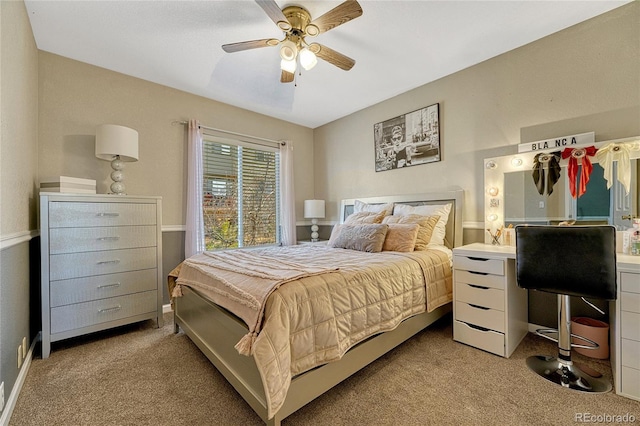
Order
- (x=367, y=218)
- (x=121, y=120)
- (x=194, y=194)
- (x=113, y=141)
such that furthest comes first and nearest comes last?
(x=194, y=194)
(x=367, y=218)
(x=121, y=120)
(x=113, y=141)

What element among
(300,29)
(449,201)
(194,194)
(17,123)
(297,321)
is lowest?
(297,321)

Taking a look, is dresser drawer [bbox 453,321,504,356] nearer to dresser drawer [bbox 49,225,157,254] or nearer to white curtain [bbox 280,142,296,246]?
white curtain [bbox 280,142,296,246]

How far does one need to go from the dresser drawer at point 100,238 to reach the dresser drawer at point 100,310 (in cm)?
46

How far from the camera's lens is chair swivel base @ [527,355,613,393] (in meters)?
1.58

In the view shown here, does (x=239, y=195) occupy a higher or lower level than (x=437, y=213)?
higher

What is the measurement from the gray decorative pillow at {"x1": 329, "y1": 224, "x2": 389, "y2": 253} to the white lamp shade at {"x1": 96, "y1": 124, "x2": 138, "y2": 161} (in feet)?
7.39

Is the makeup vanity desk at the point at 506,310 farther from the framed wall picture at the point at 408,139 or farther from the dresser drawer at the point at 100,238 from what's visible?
the dresser drawer at the point at 100,238

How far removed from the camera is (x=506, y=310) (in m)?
1.95

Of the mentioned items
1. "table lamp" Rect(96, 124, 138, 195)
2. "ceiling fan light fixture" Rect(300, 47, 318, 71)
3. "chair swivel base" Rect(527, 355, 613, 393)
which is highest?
"ceiling fan light fixture" Rect(300, 47, 318, 71)

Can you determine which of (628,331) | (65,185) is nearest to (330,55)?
(65,185)

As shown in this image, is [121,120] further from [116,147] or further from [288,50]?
[288,50]

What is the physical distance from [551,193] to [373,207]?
174 centimetres

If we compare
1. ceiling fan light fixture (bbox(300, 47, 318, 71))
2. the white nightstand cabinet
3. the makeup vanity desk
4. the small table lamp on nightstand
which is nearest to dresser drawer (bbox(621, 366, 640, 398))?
the makeup vanity desk

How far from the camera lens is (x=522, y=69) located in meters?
2.47
